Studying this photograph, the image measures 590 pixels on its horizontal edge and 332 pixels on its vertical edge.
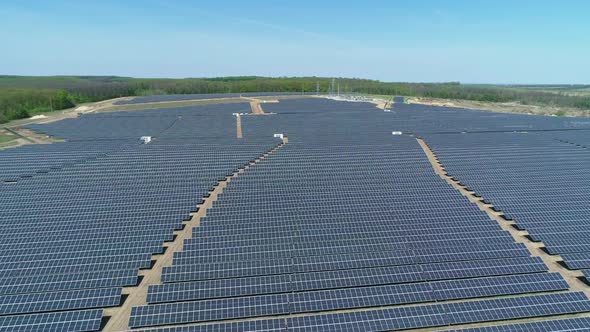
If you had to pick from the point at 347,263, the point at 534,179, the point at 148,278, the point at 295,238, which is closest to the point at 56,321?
the point at 148,278

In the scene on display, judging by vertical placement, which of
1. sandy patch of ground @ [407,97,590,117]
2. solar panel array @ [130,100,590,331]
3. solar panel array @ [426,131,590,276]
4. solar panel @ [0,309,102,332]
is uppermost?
sandy patch of ground @ [407,97,590,117]

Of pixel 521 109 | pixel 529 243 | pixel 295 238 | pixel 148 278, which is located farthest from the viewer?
pixel 521 109

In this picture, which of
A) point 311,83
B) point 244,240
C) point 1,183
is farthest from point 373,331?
point 311,83

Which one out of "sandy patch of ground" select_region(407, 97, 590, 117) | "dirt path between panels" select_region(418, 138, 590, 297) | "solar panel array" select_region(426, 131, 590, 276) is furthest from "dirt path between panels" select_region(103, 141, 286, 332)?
"sandy patch of ground" select_region(407, 97, 590, 117)

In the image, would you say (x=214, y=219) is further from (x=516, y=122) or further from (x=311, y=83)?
(x=311, y=83)

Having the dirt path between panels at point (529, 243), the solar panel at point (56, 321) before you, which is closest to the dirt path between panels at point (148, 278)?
the solar panel at point (56, 321)

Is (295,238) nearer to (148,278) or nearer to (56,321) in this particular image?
(148,278)

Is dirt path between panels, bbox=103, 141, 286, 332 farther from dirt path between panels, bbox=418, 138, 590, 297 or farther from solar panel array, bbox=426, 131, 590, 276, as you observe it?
solar panel array, bbox=426, 131, 590, 276

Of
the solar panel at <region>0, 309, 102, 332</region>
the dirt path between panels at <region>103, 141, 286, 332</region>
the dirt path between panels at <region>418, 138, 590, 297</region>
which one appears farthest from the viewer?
the dirt path between panels at <region>418, 138, 590, 297</region>

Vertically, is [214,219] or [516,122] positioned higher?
[516,122]
